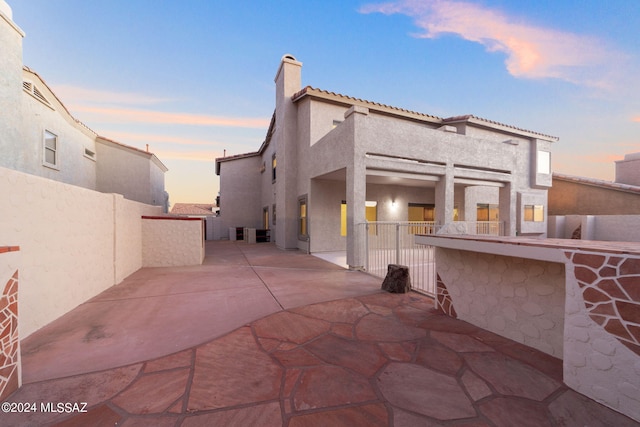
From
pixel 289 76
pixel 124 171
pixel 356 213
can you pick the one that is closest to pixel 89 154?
pixel 124 171

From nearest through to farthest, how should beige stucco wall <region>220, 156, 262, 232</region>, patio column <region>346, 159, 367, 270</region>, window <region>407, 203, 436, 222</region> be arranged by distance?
1. patio column <region>346, 159, 367, 270</region>
2. window <region>407, 203, 436, 222</region>
3. beige stucco wall <region>220, 156, 262, 232</region>

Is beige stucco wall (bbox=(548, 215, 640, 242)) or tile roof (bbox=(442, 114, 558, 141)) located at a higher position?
tile roof (bbox=(442, 114, 558, 141))

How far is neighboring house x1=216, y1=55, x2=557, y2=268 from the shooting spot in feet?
28.4

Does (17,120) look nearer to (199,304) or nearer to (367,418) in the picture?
(199,304)

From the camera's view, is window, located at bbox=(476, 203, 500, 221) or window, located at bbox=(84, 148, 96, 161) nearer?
window, located at bbox=(84, 148, 96, 161)

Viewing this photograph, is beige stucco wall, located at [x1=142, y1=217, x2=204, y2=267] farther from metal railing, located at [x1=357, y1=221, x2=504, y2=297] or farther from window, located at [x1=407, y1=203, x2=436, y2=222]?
window, located at [x1=407, y1=203, x2=436, y2=222]

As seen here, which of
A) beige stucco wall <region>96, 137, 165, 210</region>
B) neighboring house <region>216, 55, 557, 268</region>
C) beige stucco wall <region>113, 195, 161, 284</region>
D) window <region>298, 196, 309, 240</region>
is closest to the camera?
beige stucco wall <region>113, 195, 161, 284</region>

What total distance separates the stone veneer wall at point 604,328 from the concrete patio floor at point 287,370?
6.2 inches

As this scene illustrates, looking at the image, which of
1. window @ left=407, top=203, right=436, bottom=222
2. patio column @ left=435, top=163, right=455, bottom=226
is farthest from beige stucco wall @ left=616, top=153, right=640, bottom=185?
patio column @ left=435, top=163, right=455, bottom=226

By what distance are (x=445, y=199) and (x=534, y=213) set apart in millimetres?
7379

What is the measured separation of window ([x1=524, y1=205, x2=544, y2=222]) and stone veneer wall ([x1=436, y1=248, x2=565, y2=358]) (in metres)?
12.3

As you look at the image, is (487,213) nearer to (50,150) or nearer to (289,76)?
(289,76)

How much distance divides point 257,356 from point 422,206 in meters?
14.1

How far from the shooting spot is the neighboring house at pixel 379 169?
8.65m
